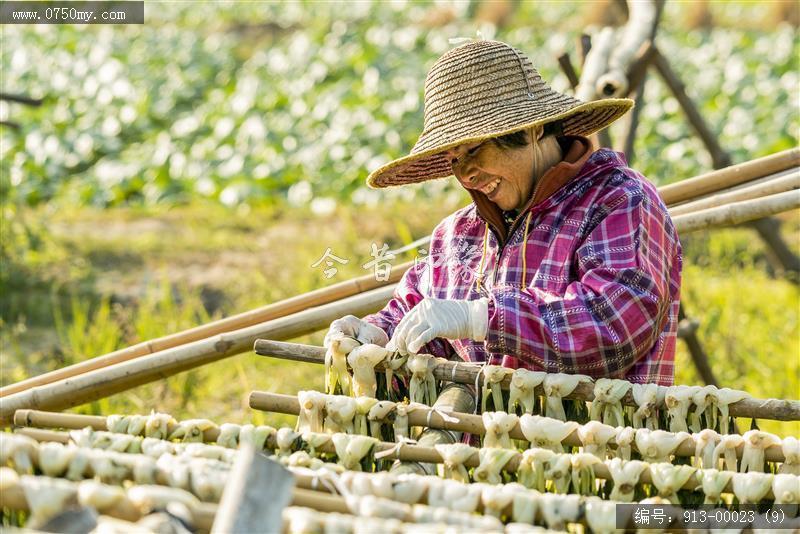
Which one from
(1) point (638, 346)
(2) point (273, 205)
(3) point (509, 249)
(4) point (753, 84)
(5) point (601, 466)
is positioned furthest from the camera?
(4) point (753, 84)

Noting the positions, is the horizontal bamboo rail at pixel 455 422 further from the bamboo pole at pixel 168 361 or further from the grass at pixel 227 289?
the grass at pixel 227 289

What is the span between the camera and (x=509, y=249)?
2.38 metres

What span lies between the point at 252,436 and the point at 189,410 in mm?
2421

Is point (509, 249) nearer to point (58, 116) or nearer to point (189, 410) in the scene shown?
point (189, 410)

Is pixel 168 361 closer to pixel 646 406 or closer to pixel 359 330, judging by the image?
pixel 359 330

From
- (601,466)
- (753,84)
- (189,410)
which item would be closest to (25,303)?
(189,410)

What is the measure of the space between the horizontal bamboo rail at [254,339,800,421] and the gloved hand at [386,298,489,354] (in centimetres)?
6

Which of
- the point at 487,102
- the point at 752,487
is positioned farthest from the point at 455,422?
the point at 487,102

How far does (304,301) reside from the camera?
2.70m

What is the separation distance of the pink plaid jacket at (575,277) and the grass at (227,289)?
1587 millimetres

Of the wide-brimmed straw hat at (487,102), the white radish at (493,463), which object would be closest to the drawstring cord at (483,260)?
the wide-brimmed straw hat at (487,102)

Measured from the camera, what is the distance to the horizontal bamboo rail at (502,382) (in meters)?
1.84

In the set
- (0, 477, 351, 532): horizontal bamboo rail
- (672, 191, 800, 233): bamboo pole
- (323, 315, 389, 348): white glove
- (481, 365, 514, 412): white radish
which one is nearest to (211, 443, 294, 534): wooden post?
(0, 477, 351, 532): horizontal bamboo rail

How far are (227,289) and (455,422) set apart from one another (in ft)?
12.6
